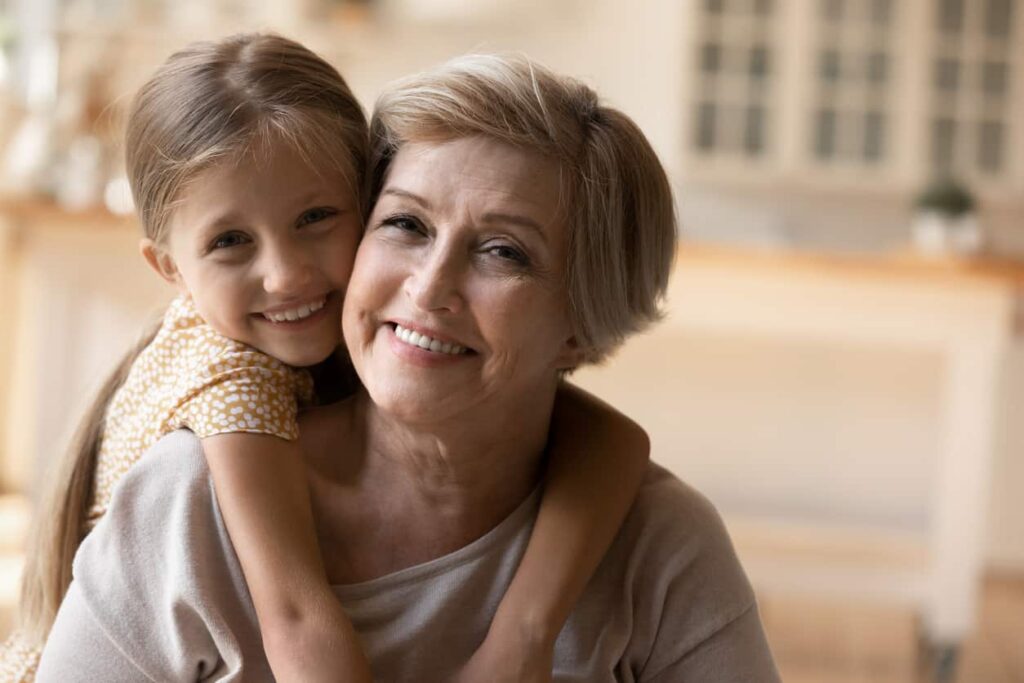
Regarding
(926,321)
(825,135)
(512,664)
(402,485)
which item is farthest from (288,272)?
(825,135)

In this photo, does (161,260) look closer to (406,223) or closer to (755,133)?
(406,223)

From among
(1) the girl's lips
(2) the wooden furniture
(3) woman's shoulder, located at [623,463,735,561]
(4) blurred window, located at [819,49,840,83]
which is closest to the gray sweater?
(3) woman's shoulder, located at [623,463,735,561]

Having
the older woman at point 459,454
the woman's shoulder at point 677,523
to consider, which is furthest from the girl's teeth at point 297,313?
the woman's shoulder at point 677,523

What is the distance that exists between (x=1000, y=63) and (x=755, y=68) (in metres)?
0.95

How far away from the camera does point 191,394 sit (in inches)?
55.1

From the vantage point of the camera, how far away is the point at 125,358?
64.9 inches

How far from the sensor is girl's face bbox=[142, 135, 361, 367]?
145 cm

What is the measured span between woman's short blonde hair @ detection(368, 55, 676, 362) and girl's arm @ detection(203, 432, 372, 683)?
312 millimetres

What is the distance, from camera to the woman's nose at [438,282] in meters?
1.28

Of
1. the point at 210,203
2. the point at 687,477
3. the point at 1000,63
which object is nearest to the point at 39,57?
the point at 687,477

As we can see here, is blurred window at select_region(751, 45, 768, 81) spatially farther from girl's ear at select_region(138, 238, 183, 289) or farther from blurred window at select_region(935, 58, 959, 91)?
girl's ear at select_region(138, 238, 183, 289)

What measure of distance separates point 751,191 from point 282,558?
422 centimetres

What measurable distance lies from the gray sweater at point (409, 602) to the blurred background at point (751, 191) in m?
2.76

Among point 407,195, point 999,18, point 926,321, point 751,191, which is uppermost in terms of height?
point 999,18
